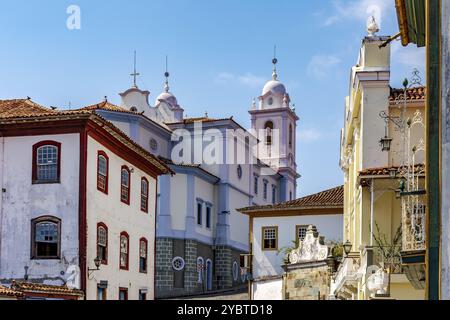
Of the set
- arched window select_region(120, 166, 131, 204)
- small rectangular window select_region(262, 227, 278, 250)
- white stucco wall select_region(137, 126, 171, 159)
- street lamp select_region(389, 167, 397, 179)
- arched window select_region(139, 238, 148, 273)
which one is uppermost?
white stucco wall select_region(137, 126, 171, 159)

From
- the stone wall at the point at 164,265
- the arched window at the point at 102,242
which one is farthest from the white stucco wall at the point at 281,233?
the arched window at the point at 102,242

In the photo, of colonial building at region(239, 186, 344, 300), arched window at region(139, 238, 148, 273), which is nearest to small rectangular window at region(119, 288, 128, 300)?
arched window at region(139, 238, 148, 273)

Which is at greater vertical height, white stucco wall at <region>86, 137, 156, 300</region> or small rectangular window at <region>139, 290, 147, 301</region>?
white stucco wall at <region>86, 137, 156, 300</region>

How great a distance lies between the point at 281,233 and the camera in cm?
4519

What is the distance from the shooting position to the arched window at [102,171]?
1204 inches

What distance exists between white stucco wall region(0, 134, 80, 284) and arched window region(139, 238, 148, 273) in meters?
6.43

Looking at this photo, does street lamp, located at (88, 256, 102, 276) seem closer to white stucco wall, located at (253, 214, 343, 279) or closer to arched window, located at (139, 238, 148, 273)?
arched window, located at (139, 238, 148, 273)

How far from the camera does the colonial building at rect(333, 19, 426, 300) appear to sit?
2252 cm

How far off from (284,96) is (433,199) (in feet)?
188

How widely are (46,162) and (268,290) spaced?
50.1 ft

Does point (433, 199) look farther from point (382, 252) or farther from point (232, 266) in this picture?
point (232, 266)

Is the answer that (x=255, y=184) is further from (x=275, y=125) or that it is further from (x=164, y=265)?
(x=164, y=265)

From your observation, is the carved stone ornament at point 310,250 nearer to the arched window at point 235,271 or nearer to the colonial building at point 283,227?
the colonial building at point 283,227
